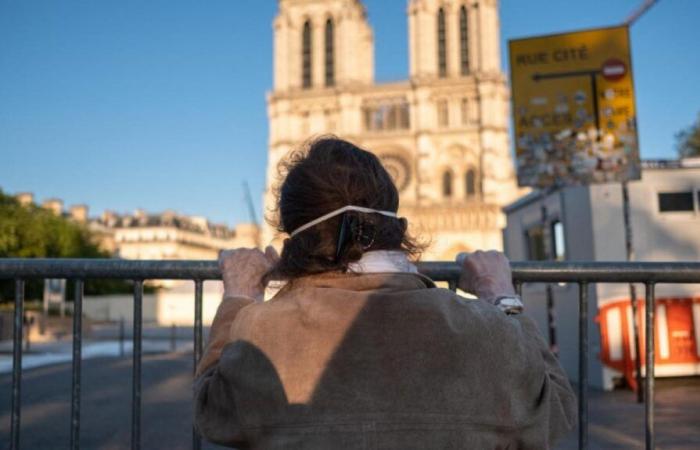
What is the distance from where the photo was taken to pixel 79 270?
2.36m

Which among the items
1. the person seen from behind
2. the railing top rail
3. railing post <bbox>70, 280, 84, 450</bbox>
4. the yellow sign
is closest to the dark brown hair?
A: the person seen from behind

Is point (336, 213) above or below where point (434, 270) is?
above

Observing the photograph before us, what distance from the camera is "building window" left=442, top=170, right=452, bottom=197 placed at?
5753 cm

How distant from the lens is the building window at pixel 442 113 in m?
58.3

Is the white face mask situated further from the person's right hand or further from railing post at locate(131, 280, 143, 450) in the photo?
railing post at locate(131, 280, 143, 450)

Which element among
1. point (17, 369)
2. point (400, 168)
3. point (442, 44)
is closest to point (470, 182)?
point (400, 168)

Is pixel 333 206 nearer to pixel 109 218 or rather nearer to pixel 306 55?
pixel 306 55

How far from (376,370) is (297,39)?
62750 millimetres

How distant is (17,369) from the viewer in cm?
238

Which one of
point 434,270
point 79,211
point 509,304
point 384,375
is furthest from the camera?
point 79,211

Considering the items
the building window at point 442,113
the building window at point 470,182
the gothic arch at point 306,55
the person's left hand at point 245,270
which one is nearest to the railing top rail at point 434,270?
the person's left hand at point 245,270

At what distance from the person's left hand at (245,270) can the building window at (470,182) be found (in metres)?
56.0

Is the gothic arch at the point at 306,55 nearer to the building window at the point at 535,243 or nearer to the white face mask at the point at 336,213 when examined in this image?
the building window at the point at 535,243

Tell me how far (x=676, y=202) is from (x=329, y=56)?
182 ft
